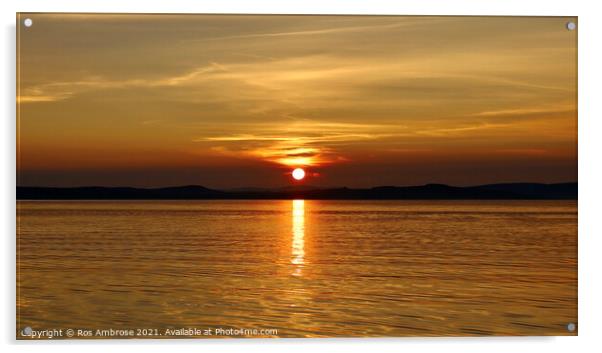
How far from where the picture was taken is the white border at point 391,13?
16.9 feet

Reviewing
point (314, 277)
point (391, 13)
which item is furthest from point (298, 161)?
point (391, 13)

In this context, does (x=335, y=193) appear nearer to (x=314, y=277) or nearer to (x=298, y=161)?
(x=298, y=161)

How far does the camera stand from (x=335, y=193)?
5504 millimetres

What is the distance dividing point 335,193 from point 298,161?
0.90 feet

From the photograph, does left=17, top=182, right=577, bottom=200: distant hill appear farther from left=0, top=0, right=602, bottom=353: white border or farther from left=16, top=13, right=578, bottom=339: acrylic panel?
left=0, top=0, right=602, bottom=353: white border

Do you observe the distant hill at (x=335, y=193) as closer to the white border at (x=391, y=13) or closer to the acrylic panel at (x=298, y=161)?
the acrylic panel at (x=298, y=161)

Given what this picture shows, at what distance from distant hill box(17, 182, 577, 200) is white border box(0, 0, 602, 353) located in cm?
32

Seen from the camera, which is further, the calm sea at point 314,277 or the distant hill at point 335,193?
the distant hill at point 335,193

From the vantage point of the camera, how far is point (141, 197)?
18.4ft

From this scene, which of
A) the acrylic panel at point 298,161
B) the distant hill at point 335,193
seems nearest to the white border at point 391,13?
the acrylic panel at point 298,161

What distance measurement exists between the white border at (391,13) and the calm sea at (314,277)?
60 mm

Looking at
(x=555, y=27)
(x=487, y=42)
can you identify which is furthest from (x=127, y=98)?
(x=555, y=27)

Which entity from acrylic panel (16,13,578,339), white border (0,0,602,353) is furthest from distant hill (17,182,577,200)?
white border (0,0,602,353)

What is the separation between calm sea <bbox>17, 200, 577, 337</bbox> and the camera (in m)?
5.20
